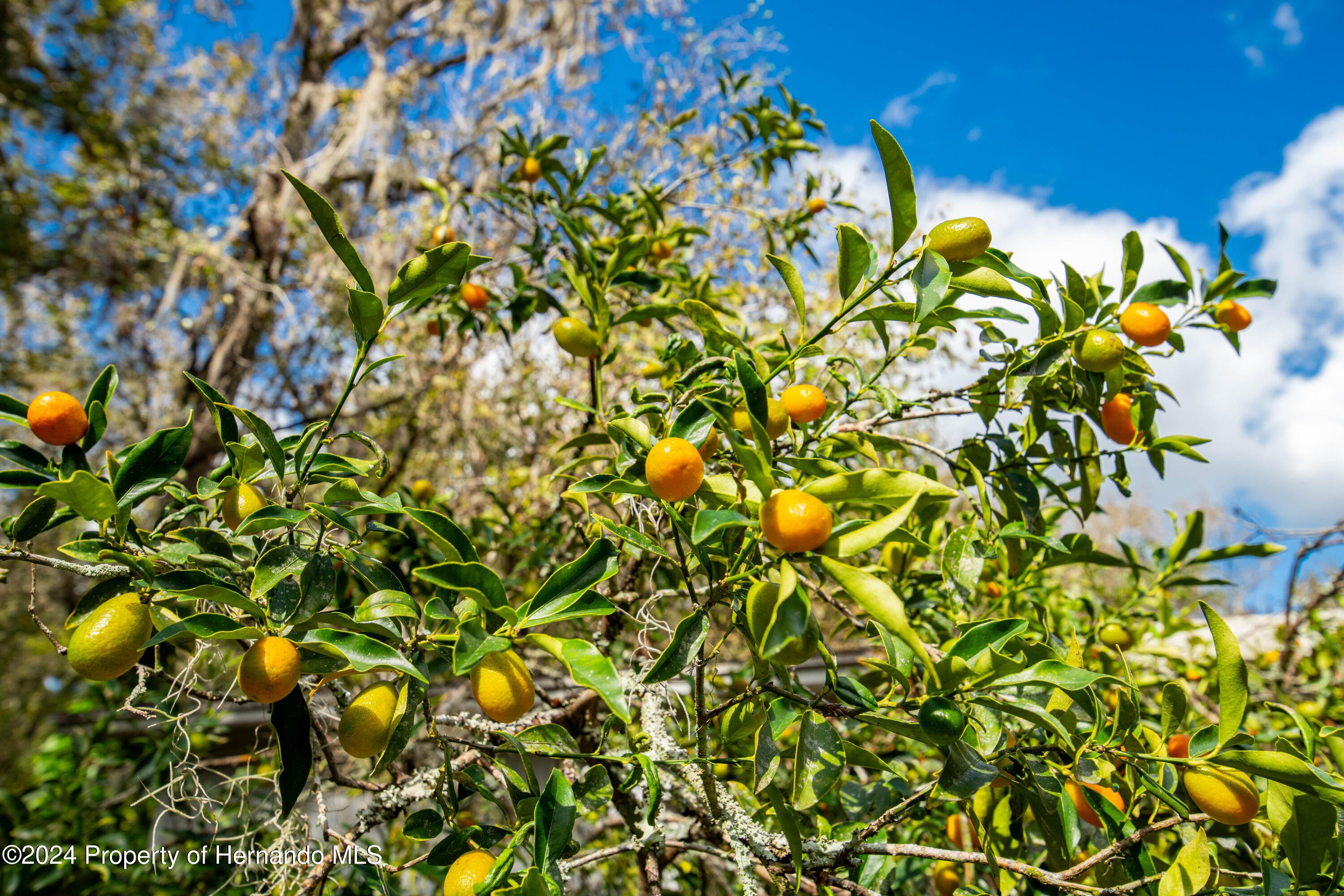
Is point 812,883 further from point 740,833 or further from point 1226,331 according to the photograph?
point 1226,331

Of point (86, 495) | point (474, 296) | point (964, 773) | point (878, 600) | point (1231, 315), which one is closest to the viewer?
A: point (878, 600)

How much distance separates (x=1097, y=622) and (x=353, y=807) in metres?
2.38

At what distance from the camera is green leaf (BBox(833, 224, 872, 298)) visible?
58 centimetres

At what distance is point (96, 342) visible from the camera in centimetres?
491

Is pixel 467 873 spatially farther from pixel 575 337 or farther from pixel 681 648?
pixel 575 337

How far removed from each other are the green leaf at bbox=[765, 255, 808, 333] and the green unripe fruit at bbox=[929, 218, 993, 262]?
5.0 inches

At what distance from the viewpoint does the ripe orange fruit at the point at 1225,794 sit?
23.2 inches

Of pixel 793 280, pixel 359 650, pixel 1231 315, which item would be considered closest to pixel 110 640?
pixel 359 650

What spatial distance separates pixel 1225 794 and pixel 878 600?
47cm

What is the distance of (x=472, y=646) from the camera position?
485 mm

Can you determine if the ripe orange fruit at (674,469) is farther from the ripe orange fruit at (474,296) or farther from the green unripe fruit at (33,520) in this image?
the ripe orange fruit at (474,296)

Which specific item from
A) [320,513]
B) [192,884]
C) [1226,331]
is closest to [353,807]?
[192,884]

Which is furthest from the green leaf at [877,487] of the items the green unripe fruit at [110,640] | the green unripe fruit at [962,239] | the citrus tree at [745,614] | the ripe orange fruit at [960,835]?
the ripe orange fruit at [960,835]

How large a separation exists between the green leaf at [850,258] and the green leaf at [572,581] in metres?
0.31
